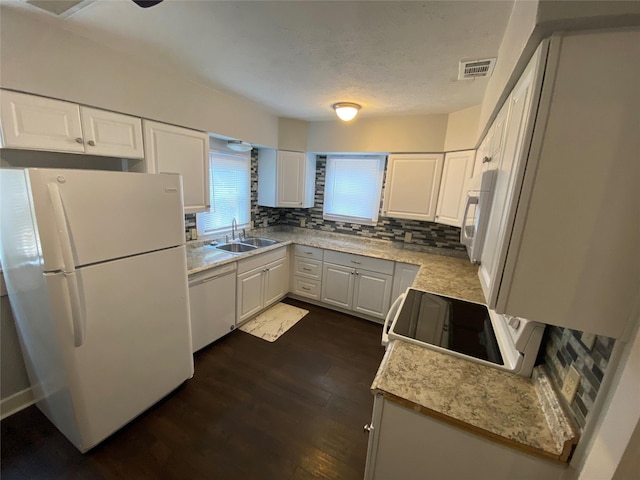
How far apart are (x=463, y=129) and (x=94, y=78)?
298 centimetres

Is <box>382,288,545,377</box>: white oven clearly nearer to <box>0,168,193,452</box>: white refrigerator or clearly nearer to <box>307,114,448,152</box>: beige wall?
<box>0,168,193,452</box>: white refrigerator

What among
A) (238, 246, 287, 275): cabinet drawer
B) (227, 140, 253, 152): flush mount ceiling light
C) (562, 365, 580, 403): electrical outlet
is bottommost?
(238, 246, 287, 275): cabinet drawer

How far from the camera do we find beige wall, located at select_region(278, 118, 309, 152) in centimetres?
337

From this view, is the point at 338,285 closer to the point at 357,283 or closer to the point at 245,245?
the point at 357,283

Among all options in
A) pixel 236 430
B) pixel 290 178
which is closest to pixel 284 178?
pixel 290 178

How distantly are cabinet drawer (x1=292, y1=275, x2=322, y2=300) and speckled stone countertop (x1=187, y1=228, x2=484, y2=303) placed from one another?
0.51 meters

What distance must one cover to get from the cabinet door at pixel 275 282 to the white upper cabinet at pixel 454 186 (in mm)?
1969

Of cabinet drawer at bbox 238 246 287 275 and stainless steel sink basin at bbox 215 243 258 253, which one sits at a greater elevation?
stainless steel sink basin at bbox 215 243 258 253

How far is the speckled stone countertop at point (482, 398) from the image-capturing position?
2.88ft

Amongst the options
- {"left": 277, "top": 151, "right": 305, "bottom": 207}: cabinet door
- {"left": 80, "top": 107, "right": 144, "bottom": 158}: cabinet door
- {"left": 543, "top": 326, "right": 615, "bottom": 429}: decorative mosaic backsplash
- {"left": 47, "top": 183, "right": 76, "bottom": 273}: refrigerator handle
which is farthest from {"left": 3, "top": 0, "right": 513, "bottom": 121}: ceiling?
{"left": 543, "top": 326, "right": 615, "bottom": 429}: decorative mosaic backsplash

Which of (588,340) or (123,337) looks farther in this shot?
(123,337)

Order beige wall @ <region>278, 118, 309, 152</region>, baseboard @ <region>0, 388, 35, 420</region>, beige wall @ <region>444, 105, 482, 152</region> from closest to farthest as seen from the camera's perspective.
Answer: baseboard @ <region>0, 388, 35, 420</region>, beige wall @ <region>444, 105, 482, 152</region>, beige wall @ <region>278, 118, 309, 152</region>

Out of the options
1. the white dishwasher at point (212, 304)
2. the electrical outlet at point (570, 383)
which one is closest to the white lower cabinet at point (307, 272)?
the white dishwasher at point (212, 304)

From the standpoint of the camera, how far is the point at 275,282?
132 inches
